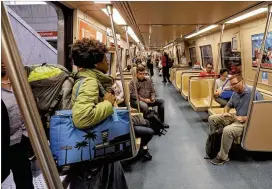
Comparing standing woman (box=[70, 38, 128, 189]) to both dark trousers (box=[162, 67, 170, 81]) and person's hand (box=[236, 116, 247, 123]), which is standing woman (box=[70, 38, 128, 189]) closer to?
person's hand (box=[236, 116, 247, 123])

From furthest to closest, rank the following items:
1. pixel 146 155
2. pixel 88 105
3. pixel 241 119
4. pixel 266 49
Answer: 1. pixel 266 49
2. pixel 146 155
3. pixel 241 119
4. pixel 88 105

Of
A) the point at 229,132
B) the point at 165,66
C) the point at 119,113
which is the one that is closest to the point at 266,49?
the point at 229,132

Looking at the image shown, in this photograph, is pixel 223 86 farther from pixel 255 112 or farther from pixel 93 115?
pixel 93 115

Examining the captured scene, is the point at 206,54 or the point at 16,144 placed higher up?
the point at 206,54

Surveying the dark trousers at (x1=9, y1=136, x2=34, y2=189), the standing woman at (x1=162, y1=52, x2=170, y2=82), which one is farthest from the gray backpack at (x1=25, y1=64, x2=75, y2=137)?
the standing woman at (x1=162, y1=52, x2=170, y2=82)

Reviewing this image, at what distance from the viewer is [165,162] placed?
4.09 meters

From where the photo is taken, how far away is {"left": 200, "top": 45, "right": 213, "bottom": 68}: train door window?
31.7 feet

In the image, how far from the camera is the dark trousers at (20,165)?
7.29 ft

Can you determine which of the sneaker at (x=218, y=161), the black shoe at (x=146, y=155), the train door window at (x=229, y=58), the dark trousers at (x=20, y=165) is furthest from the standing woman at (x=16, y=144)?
the train door window at (x=229, y=58)

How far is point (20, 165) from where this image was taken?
2.28m

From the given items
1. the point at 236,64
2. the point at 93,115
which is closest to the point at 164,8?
the point at 93,115

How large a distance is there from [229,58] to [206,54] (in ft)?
10.1

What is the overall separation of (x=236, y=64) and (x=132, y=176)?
4.68 m

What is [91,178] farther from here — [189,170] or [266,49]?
[266,49]
